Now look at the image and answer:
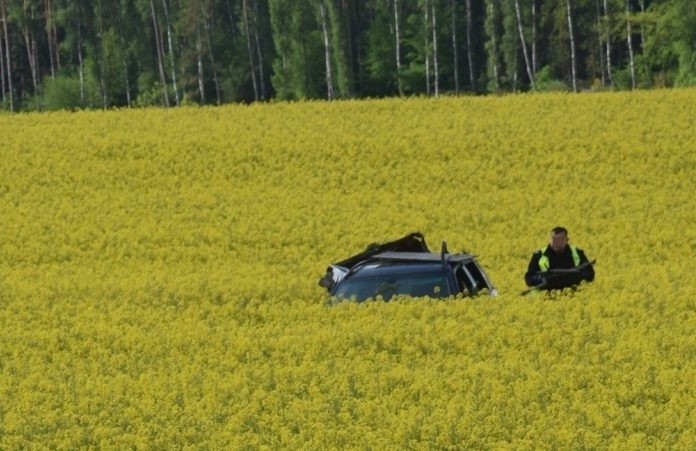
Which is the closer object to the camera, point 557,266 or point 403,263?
point 557,266

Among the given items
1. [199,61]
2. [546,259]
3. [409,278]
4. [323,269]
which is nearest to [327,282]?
[409,278]

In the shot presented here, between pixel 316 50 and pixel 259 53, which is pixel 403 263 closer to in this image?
pixel 316 50

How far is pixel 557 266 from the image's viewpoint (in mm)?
17891

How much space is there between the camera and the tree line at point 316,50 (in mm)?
83000

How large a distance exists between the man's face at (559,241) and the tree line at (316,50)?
189ft

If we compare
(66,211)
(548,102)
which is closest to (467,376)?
(66,211)

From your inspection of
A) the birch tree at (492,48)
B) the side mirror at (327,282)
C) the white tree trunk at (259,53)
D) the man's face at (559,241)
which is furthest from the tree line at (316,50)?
the man's face at (559,241)

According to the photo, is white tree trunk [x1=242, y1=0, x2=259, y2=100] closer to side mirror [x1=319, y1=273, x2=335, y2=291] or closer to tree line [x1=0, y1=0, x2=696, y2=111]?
tree line [x1=0, y1=0, x2=696, y2=111]

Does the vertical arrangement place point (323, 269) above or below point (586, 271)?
below

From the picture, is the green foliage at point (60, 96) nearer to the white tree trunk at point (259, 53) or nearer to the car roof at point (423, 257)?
the white tree trunk at point (259, 53)

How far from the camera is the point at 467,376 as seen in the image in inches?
554

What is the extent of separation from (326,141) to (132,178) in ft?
15.7

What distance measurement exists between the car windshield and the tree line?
57.3 metres

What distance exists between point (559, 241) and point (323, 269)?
853 centimetres
